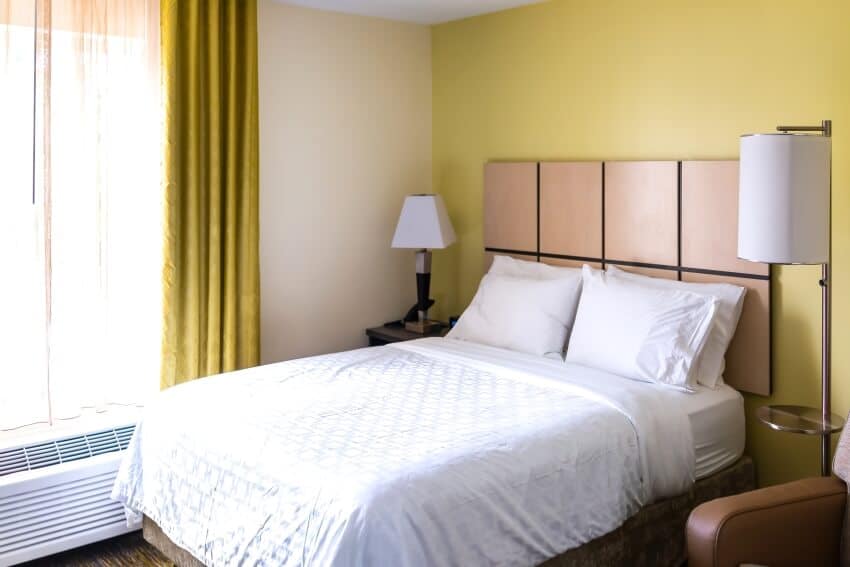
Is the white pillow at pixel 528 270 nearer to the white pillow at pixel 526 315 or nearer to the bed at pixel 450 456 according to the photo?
Result: the white pillow at pixel 526 315

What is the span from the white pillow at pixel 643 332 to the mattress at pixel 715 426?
Answer: 0.09 m

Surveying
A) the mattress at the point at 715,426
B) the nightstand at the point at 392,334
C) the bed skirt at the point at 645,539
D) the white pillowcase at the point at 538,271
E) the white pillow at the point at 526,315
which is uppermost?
the white pillowcase at the point at 538,271

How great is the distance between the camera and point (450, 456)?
2.48 metres

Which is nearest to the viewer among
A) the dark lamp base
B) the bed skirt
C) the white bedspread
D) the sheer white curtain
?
the white bedspread

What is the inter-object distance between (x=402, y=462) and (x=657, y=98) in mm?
2196

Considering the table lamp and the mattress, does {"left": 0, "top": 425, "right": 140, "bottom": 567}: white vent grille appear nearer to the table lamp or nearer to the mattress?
the table lamp

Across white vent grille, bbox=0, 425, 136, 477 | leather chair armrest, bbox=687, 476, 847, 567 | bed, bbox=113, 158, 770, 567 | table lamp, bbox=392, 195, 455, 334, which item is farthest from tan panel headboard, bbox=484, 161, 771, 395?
white vent grille, bbox=0, 425, 136, 477

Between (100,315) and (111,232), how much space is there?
37cm

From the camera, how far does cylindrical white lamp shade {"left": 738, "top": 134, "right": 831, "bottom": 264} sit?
2.78 meters

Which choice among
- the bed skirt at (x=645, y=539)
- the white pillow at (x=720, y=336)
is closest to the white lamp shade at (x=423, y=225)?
the white pillow at (x=720, y=336)

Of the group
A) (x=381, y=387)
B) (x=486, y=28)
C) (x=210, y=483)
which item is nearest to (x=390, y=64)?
(x=486, y=28)

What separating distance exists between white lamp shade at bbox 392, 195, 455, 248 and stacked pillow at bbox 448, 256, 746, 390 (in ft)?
1.52

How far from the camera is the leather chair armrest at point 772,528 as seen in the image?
2.32 m

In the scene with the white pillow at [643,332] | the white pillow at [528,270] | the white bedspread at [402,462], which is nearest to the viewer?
the white bedspread at [402,462]
